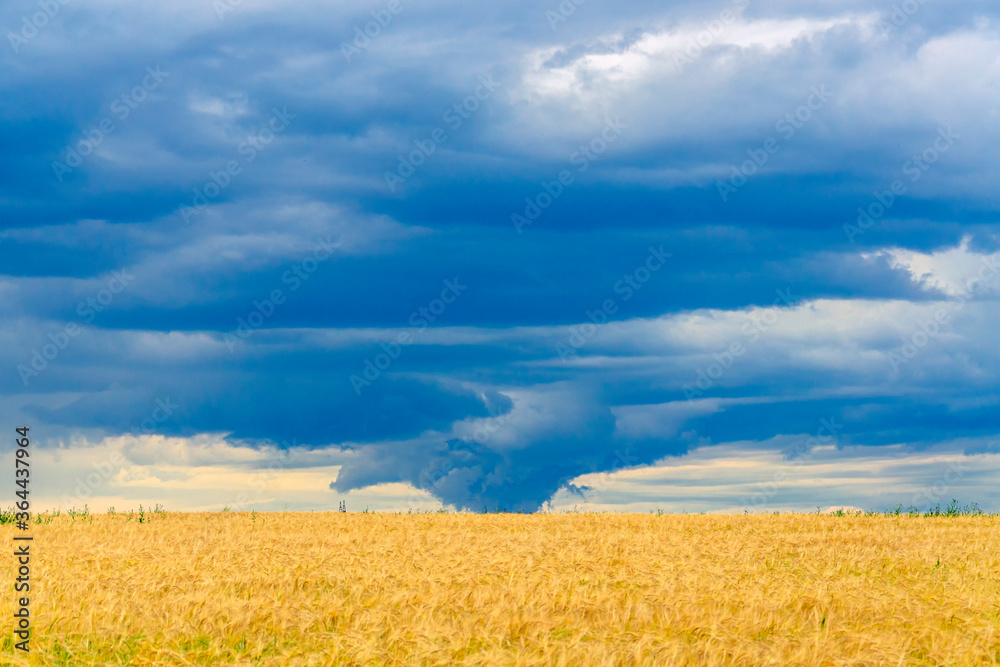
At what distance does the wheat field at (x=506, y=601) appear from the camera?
8.58 meters

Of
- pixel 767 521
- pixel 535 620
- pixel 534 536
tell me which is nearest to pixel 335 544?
pixel 534 536

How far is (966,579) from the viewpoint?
13711mm

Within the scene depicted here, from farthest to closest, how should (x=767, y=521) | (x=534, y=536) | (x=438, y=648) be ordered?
(x=767, y=521), (x=534, y=536), (x=438, y=648)

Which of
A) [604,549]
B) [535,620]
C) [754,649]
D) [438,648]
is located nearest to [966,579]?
[604,549]

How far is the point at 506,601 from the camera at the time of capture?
33.9ft

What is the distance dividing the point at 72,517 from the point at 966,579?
2330cm

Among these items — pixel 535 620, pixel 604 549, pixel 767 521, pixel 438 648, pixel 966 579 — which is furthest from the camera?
pixel 767 521

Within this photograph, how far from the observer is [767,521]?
78.1 feet

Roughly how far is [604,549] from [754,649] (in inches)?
285

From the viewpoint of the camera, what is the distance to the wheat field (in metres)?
8.58

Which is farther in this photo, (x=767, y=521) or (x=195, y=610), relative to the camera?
(x=767, y=521)

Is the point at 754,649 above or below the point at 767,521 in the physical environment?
below

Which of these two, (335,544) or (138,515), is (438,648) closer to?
(335,544)

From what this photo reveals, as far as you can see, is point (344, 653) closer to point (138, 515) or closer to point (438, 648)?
point (438, 648)
